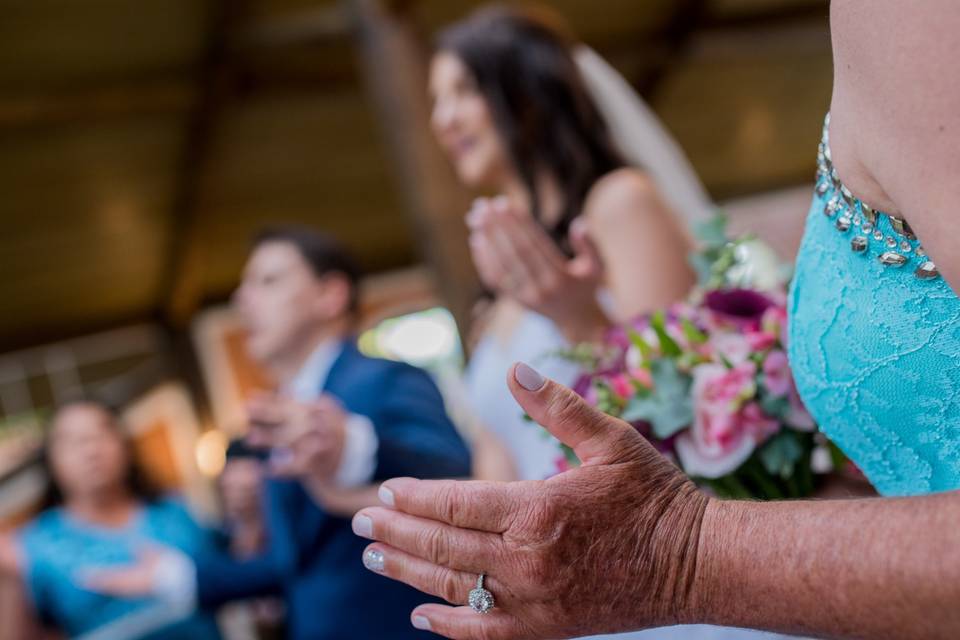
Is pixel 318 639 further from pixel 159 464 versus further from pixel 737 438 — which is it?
pixel 159 464

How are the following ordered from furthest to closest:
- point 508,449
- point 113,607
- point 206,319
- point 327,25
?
point 206,319 → point 327,25 → point 113,607 → point 508,449

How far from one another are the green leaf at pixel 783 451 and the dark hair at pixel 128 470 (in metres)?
3.20

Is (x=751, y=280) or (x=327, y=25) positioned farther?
(x=327, y=25)

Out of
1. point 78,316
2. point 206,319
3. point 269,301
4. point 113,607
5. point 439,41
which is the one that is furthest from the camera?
point 206,319

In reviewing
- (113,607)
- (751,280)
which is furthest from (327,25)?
(751,280)

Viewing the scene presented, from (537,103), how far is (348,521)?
99 centimetres

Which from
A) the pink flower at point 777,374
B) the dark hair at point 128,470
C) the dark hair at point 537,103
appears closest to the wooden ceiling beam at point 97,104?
the dark hair at point 128,470

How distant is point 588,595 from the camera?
0.69 meters

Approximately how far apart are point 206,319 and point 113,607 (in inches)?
310

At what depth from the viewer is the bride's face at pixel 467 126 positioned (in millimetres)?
1883

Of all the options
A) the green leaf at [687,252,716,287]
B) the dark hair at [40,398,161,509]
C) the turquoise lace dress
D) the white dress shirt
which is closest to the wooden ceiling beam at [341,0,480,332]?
the dark hair at [40,398,161,509]

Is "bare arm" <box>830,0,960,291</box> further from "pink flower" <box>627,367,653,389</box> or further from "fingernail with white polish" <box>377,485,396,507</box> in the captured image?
"pink flower" <box>627,367,653,389</box>

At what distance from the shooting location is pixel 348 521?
2234 millimetres

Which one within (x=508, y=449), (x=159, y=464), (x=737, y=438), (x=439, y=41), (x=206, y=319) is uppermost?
(x=439, y=41)
